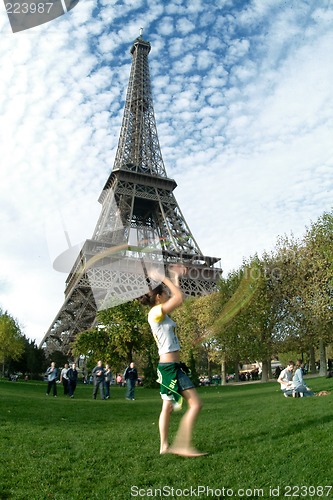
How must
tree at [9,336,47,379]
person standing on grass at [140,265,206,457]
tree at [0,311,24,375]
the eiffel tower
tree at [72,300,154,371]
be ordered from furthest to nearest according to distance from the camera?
tree at [9,336,47,379]
the eiffel tower
tree at [0,311,24,375]
tree at [72,300,154,371]
person standing on grass at [140,265,206,457]

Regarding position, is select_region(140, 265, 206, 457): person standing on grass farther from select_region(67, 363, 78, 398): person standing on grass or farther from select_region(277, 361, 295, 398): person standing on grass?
select_region(67, 363, 78, 398): person standing on grass

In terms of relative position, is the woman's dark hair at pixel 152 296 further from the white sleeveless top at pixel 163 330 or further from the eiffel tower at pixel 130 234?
the eiffel tower at pixel 130 234

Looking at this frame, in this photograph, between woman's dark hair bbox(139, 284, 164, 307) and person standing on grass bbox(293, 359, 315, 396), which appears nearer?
woman's dark hair bbox(139, 284, 164, 307)

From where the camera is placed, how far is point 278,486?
15.4 feet

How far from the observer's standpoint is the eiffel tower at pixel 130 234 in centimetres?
5716

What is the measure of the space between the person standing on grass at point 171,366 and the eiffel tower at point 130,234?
4437cm

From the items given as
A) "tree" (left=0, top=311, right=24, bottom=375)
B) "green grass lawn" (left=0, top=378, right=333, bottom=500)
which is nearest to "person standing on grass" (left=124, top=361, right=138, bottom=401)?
"green grass lawn" (left=0, top=378, right=333, bottom=500)

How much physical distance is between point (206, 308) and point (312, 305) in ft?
47.1

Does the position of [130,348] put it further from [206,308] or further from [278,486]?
[278,486]

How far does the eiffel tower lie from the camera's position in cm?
5716

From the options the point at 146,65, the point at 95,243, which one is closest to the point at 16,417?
the point at 95,243

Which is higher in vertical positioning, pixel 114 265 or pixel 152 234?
pixel 152 234

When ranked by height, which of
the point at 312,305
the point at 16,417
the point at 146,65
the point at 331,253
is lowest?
the point at 16,417

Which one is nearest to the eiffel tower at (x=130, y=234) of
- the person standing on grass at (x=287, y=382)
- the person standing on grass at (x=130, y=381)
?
the person standing on grass at (x=130, y=381)
